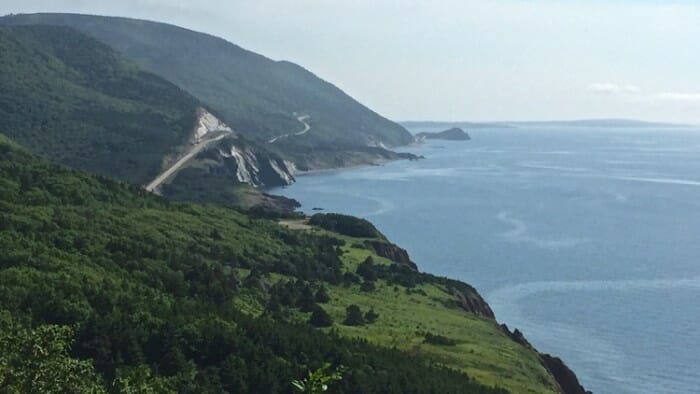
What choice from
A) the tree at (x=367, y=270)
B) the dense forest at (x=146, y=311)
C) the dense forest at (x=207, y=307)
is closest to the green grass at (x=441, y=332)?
the dense forest at (x=207, y=307)

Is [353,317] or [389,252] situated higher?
[353,317]

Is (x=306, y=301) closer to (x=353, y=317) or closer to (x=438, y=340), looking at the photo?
(x=353, y=317)

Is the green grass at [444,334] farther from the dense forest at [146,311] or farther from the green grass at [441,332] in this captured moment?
the dense forest at [146,311]

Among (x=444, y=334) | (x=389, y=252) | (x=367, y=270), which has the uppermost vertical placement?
(x=367, y=270)

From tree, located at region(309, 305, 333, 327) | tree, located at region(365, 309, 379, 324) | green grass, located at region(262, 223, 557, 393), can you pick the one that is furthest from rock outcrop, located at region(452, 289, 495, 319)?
tree, located at region(309, 305, 333, 327)

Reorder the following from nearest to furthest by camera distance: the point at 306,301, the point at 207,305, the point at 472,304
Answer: the point at 207,305, the point at 306,301, the point at 472,304

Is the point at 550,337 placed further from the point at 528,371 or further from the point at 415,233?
Result: the point at 415,233

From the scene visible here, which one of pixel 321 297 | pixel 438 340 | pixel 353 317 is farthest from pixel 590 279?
pixel 353 317

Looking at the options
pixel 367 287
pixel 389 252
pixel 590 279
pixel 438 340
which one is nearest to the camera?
pixel 438 340
